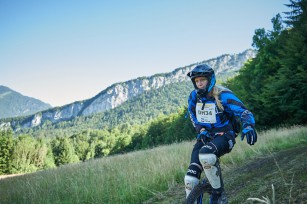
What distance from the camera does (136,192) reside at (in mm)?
5930

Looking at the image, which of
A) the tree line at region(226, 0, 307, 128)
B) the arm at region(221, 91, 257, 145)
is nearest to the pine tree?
the tree line at region(226, 0, 307, 128)

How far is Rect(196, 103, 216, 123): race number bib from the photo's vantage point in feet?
12.1

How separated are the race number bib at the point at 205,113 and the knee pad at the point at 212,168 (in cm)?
68

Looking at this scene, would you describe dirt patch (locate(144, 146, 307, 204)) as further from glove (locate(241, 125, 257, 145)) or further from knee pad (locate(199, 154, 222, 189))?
knee pad (locate(199, 154, 222, 189))

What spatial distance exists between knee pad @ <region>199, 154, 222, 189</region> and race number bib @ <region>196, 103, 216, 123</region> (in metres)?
0.68

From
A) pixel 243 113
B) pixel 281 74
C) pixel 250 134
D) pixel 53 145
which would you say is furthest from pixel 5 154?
pixel 250 134

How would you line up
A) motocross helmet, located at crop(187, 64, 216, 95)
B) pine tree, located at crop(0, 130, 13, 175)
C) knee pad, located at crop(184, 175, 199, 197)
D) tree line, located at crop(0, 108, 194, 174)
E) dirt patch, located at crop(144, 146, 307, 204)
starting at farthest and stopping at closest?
pine tree, located at crop(0, 130, 13, 175), tree line, located at crop(0, 108, 194, 174), motocross helmet, located at crop(187, 64, 216, 95), dirt patch, located at crop(144, 146, 307, 204), knee pad, located at crop(184, 175, 199, 197)

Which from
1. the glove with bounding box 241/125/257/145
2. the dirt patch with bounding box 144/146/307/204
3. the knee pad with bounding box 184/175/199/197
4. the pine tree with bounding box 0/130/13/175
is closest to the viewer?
the glove with bounding box 241/125/257/145

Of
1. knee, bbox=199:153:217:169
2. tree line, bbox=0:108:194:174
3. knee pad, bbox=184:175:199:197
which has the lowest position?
tree line, bbox=0:108:194:174

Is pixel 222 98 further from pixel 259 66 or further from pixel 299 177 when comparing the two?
pixel 259 66

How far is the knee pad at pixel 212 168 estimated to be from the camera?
123 inches

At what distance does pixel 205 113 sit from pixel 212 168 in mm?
831

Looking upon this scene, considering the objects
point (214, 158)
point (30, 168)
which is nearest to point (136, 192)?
point (214, 158)

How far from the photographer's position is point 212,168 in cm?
321
